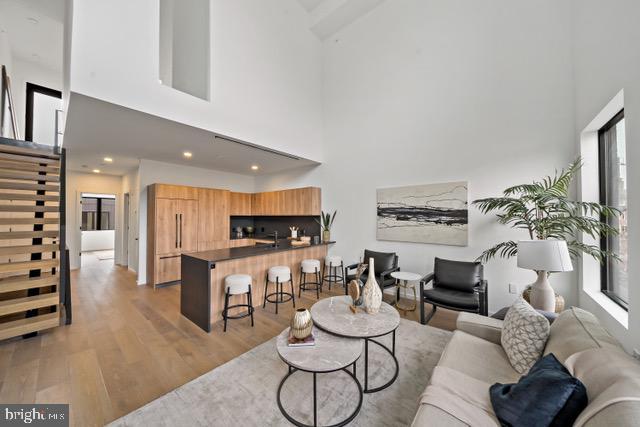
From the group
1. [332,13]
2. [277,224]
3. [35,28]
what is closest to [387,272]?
[277,224]

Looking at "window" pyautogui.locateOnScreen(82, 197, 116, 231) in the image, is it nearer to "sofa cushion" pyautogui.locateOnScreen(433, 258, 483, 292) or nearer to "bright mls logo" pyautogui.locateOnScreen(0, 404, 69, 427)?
"bright mls logo" pyautogui.locateOnScreen(0, 404, 69, 427)

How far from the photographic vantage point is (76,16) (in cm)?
243

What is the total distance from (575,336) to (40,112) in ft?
36.0

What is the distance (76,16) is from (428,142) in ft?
15.9

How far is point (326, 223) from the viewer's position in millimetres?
5438

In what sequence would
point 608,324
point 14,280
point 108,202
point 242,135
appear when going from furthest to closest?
point 108,202 → point 242,135 → point 14,280 → point 608,324

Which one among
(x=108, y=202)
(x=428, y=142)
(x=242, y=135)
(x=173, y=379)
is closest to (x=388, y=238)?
(x=428, y=142)

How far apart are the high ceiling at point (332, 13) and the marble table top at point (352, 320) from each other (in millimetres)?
5877

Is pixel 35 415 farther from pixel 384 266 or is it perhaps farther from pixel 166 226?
pixel 384 266

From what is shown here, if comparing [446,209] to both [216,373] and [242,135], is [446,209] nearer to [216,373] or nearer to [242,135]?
[242,135]

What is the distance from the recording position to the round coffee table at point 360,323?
6.54 ft

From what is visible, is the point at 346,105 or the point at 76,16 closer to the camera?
the point at 76,16

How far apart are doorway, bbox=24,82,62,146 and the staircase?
366cm

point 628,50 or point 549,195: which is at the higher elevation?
point 628,50
